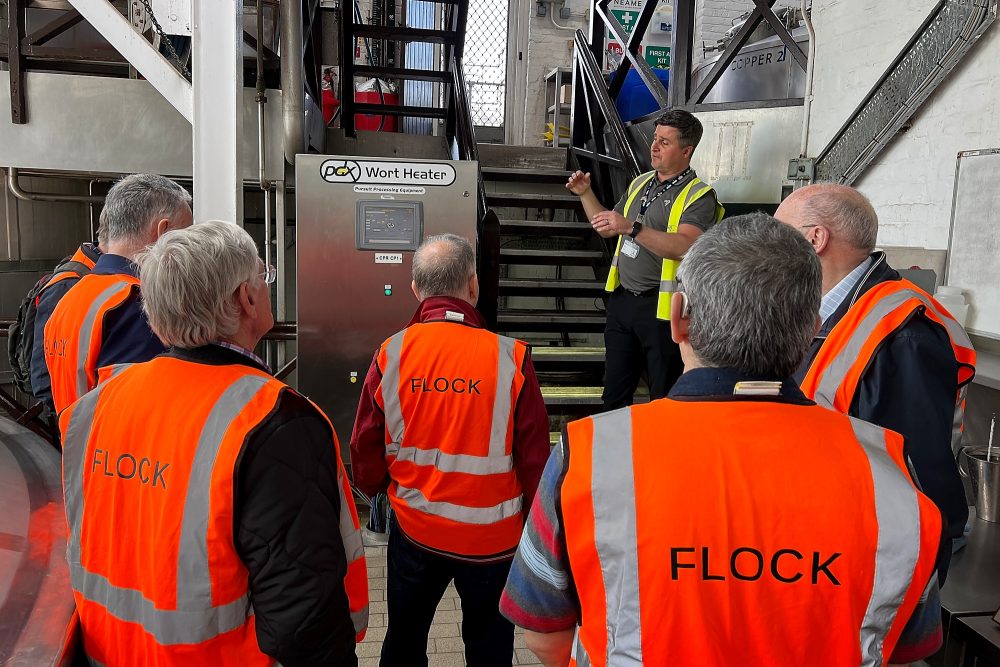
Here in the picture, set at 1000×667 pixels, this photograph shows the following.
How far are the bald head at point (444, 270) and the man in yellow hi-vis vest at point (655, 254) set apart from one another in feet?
3.82

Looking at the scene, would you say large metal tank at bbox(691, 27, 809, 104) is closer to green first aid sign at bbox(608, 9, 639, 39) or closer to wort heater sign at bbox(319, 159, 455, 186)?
wort heater sign at bbox(319, 159, 455, 186)

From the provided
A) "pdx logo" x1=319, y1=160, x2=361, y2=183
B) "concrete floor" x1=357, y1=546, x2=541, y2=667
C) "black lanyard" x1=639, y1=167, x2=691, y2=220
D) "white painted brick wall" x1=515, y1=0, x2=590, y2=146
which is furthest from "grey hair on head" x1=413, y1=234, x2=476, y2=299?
"white painted brick wall" x1=515, y1=0, x2=590, y2=146

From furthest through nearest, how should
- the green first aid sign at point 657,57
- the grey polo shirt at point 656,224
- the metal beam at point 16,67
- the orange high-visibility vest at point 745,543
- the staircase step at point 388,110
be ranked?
the green first aid sign at point 657,57, the staircase step at point 388,110, the metal beam at point 16,67, the grey polo shirt at point 656,224, the orange high-visibility vest at point 745,543

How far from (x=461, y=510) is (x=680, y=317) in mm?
1093

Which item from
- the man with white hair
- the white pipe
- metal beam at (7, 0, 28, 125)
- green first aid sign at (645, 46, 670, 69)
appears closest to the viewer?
the man with white hair

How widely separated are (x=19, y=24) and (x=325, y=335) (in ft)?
9.85

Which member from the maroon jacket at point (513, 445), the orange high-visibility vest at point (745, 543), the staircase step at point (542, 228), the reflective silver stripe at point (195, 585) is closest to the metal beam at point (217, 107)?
the maroon jacket at point (513, 445)

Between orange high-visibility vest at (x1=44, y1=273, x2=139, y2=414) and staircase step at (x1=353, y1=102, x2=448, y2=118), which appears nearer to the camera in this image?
orange high-visibility vest at (x1=44, y1=273, x2=139, y2=414)

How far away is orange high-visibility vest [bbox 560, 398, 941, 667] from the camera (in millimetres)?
901

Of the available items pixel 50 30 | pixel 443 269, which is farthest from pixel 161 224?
pixel 50 30

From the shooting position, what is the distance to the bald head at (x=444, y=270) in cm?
207

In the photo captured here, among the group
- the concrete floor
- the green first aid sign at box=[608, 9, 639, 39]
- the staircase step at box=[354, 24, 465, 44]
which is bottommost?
the concrete floor

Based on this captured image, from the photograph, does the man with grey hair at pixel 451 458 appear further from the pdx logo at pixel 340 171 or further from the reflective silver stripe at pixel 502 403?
the pdx logo at pixel 340 171

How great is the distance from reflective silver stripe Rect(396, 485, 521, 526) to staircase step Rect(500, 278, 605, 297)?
3.24 metres
